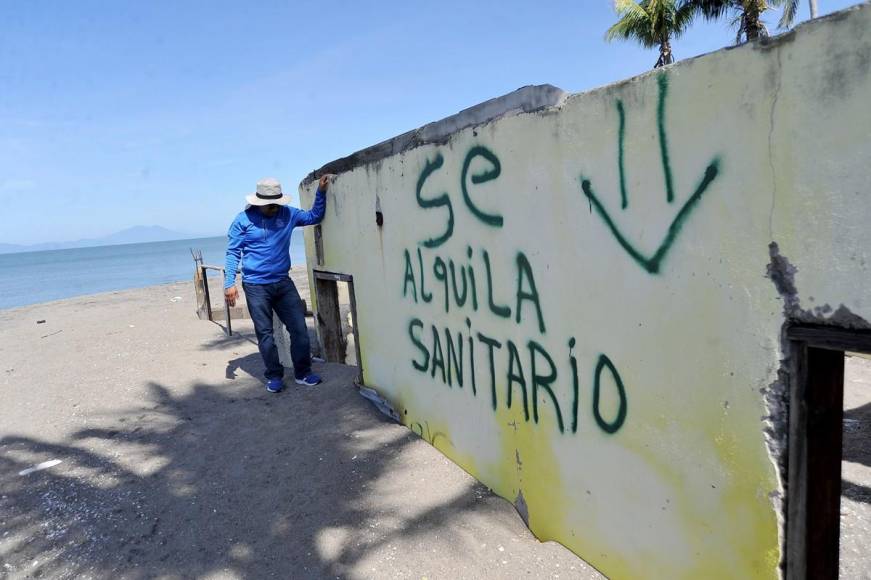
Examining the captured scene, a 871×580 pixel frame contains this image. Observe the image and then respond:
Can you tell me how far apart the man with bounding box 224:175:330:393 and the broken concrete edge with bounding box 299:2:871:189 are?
810mm

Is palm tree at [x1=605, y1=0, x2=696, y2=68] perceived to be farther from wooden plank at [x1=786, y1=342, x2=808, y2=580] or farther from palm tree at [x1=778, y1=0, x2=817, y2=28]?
wooden plank at [x1=786, y1=342, x2=808, y2=580]

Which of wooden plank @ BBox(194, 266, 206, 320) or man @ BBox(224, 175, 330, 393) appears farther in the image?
wooden plank @ BBox(194, 266, 206, 320)

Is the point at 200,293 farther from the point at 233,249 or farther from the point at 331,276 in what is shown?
the point at 331,276

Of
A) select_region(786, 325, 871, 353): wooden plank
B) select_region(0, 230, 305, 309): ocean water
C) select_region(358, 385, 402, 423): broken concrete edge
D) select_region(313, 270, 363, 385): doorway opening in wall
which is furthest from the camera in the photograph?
select_region(0, 230, 305, 309): ocean water

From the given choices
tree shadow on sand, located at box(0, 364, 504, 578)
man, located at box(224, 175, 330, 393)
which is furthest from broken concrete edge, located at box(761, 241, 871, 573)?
man, located at box(224, 175, 330, 393)

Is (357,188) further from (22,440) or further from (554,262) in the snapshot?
(22,440)

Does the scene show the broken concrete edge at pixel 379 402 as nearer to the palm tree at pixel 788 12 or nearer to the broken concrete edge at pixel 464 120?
the broken concrete edge at pixel 464 120

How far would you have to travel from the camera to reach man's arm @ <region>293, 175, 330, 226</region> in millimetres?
5590

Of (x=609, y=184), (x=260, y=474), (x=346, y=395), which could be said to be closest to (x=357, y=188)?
(x=346, y=395)

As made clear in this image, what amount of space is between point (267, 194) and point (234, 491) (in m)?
2.80

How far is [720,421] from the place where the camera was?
1.97 m

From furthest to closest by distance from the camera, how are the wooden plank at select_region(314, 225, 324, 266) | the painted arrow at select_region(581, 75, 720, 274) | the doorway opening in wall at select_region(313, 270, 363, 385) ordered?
the doorway opening in wall at select_region(313, 270, 363, 385) → the wooden plank at select_region(314, 225, 324, 266) → the painted arrow at select_region(581, 75, 720, 274)

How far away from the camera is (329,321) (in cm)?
665

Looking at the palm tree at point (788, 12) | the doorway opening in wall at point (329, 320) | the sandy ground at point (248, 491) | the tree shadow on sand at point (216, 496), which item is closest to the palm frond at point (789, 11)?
the palm tree at point (788, 12)
